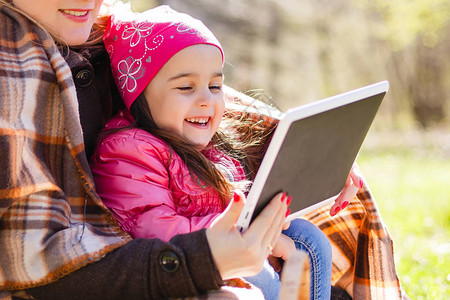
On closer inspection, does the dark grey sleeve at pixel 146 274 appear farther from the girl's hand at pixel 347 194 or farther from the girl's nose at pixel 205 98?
the girl's hand at pixel 347 194

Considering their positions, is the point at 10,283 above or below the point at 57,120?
below

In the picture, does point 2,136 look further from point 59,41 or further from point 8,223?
point 59,41

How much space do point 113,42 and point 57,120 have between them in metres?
0.60

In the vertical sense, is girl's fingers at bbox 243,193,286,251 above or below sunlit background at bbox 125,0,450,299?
Result: above

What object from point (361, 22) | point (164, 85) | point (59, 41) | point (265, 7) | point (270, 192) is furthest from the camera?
point (361, 22)

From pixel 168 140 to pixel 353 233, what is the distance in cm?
119

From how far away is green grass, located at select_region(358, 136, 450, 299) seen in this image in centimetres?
390

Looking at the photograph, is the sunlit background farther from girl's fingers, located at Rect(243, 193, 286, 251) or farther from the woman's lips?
girl's fingers, located at Rect(243, 193, 286, 251)

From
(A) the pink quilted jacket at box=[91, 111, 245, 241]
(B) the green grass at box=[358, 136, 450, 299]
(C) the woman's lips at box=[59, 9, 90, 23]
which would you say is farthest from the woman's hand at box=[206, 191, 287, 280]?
(B) the green grass at box=[358, 136, 450, 299]

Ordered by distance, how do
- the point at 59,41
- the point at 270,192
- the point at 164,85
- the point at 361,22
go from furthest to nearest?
→ the point at 361,22
the point at 164,85
the point at 59,41
the point at 270,192

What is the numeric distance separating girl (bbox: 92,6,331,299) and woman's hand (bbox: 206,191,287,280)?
324 mm

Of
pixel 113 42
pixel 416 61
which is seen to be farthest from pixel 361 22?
pixel 113 42

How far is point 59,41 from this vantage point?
7.45 ft

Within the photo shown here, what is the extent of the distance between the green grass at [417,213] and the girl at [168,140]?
1421 mm
